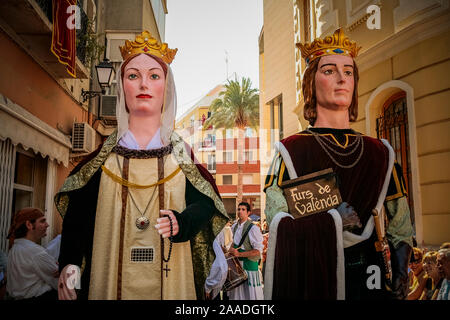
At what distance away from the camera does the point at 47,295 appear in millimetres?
3539

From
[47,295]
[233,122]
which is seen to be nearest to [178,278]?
[47,295]

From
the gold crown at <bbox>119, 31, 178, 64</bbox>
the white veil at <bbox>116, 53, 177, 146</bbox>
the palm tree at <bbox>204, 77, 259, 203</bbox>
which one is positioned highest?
the palm tree at <bbox>204, 77, 259, 203</bbox>

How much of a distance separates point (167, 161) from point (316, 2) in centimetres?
509

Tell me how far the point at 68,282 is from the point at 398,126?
428 centimetres

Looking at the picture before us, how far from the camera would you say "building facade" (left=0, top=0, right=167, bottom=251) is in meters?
5.28

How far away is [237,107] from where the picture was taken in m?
23.1

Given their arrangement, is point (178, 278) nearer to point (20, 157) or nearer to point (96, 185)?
point (96, 185)

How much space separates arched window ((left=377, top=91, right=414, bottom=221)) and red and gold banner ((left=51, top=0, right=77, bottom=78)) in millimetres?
4691

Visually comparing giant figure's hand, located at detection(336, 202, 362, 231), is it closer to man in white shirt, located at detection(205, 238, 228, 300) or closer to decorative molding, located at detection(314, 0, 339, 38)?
man in white shirt, located at detection(205, 238, 228, 300)

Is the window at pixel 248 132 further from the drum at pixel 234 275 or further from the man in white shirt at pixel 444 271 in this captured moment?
the man in white shirt at pixel 444 271

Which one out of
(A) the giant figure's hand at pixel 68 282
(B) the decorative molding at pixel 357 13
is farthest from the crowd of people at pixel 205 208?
(B) the decorative molding at pixel 357 13

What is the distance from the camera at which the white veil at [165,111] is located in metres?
2.82

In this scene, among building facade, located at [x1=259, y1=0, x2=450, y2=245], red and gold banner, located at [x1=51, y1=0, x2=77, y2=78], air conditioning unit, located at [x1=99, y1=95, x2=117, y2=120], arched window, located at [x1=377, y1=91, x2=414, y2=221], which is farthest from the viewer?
air conditioning unit, located at [x1=99, y1=95, x2=117, y2=120]

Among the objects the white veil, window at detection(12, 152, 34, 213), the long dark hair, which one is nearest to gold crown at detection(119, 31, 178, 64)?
the white veil
